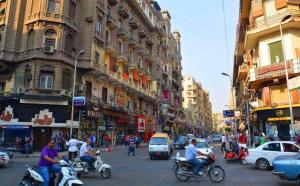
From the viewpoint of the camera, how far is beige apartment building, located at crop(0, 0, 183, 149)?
2934cm

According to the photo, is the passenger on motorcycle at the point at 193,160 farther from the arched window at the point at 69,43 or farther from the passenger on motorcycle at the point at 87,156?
the arched window at the point at 69,43

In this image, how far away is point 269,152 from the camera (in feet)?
49.7

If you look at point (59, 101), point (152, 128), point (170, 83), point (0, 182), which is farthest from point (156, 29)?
point (0, 182)

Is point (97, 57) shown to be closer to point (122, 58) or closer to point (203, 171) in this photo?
point (122, 58)

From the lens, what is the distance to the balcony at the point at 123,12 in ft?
142

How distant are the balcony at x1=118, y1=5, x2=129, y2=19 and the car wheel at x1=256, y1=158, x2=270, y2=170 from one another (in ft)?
110

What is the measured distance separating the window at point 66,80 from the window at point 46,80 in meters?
1.23

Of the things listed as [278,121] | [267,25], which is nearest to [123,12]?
[267,25]

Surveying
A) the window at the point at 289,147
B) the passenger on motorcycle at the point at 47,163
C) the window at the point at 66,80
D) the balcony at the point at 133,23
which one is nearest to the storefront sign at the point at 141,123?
the balcony at the point at 133,23

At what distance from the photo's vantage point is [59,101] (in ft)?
97.6

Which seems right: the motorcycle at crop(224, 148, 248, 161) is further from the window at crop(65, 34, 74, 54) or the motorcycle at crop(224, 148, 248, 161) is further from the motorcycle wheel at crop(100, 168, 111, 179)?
the window at crop(65, 34, 74, 54)

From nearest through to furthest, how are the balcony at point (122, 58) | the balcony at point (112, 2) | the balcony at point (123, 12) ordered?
the balcony at point (112, 2) < the balcony at point (122, 58) < the balcony at point (123, 12)

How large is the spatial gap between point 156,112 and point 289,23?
38.4 m

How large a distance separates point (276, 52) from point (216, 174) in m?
18.2
